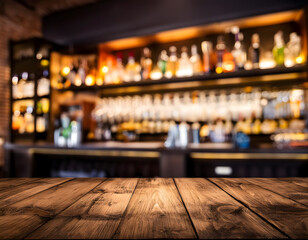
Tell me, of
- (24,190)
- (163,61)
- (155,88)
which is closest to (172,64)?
(163,61)

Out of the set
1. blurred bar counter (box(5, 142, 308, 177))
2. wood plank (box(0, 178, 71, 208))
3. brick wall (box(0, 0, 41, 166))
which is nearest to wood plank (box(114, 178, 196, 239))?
wood plank (box(0, 178, 71, 208))

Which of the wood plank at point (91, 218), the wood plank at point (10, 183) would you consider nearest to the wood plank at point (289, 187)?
the wood plank at point (91, 218)

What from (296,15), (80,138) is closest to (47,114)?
(80,138)

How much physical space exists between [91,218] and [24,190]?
42 centimetres

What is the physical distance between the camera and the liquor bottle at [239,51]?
9.06ft

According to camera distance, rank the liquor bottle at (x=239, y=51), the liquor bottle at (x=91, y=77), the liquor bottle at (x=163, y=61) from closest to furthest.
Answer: the liquor bottle at (x=239, y=51)
the liquor bottle at (x=163, y=61)
the liquor bottle at (x=91, y=77)

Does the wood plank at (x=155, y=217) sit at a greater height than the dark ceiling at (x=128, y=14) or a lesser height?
lesser

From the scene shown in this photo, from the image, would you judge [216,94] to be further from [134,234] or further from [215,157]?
[134,234]

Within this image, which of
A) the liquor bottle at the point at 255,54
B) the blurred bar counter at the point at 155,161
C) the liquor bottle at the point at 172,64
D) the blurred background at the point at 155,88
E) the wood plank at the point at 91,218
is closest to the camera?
the wood plank at the point at 91,218

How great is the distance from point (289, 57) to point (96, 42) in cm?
257

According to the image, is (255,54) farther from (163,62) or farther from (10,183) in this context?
(10,183)

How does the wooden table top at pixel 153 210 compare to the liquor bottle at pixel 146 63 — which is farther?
the liquor bottle at pixel 146 63

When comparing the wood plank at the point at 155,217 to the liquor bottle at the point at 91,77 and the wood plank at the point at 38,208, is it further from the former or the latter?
the liquor bottle at the point at 91,77

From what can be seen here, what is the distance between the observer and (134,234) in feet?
1.45
